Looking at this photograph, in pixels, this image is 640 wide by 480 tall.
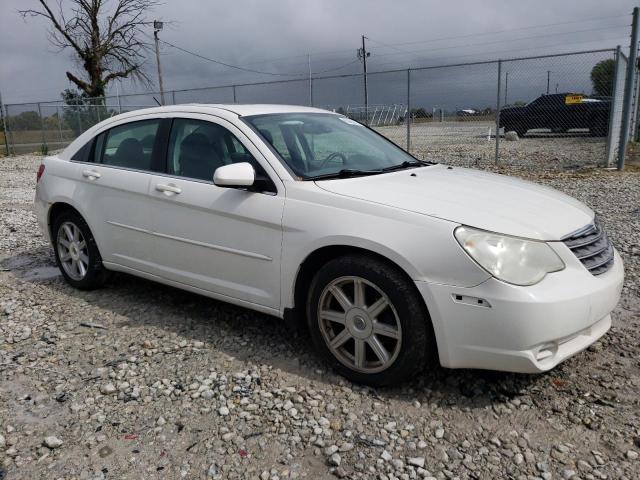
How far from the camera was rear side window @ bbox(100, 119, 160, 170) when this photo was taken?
13.7ft

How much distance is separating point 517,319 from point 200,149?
7.92ft

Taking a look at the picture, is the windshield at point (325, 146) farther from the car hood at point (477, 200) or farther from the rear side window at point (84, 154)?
the rear side window at point (84, 154)

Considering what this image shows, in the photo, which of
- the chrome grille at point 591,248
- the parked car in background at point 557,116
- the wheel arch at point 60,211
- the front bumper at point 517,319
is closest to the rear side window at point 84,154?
the wheel arch at point 60,211

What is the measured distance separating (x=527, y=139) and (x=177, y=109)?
1812 cm

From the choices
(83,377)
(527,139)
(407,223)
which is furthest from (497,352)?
(527,139)

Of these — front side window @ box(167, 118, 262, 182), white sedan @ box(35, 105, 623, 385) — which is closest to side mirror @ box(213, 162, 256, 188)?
white sedan @ box(35, 105, 623, 385)

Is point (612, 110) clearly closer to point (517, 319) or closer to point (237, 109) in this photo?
point (237, 109)

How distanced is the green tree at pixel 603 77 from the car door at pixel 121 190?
999cm

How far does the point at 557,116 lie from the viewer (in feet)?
58.8

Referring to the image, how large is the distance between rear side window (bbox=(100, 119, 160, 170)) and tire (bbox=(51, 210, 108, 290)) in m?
0.62

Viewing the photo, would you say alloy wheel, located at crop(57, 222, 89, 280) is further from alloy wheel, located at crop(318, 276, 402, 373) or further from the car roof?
alloy wheel, located at crop(318, 276, 402, 373)

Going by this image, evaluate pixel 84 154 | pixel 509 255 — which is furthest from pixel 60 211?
pixel 509 255

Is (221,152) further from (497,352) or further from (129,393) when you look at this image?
(497,352)

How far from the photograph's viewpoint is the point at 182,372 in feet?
11.0
